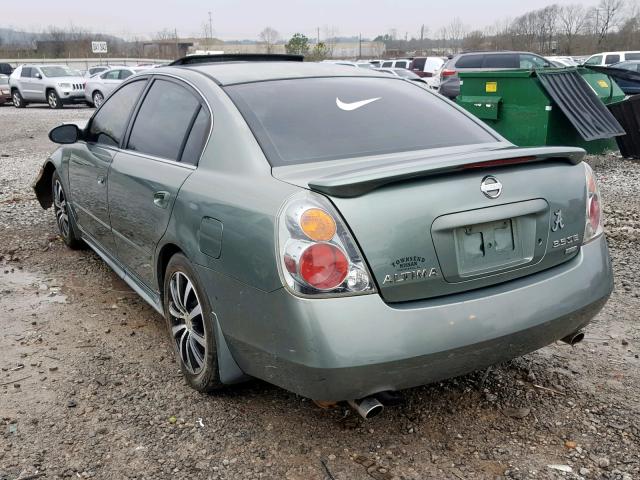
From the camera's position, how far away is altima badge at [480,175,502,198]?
241cm

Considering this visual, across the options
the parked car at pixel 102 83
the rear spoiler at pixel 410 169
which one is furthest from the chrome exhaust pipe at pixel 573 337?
the parked car at pixel 102 83

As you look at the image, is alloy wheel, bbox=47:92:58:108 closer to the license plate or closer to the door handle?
the door handle

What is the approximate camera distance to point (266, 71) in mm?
3406

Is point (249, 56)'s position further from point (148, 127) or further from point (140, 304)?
point (140, 304)

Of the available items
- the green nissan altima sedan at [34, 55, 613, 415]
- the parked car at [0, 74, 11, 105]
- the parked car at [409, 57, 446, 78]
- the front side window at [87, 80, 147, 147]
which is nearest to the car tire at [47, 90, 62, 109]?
the parked car at [0, 74, 11, 105]

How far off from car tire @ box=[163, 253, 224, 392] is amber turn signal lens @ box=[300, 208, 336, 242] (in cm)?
72

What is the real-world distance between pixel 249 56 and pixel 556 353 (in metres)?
2.63

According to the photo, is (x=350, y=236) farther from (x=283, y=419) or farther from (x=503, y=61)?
(x=503, y=61)

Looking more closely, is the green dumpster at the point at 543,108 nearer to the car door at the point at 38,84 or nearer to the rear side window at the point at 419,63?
the rear side window at the point at 419,63

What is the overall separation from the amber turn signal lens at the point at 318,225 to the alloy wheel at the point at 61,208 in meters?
3.72

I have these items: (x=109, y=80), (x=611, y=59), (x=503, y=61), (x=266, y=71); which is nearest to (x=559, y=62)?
(x=611, y=59)

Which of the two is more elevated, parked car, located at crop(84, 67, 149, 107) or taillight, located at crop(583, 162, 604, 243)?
parked car, located at crop(84, 67, 149, 107)

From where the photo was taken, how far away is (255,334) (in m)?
2.43

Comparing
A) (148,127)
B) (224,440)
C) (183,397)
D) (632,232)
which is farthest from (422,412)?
(632,232)
